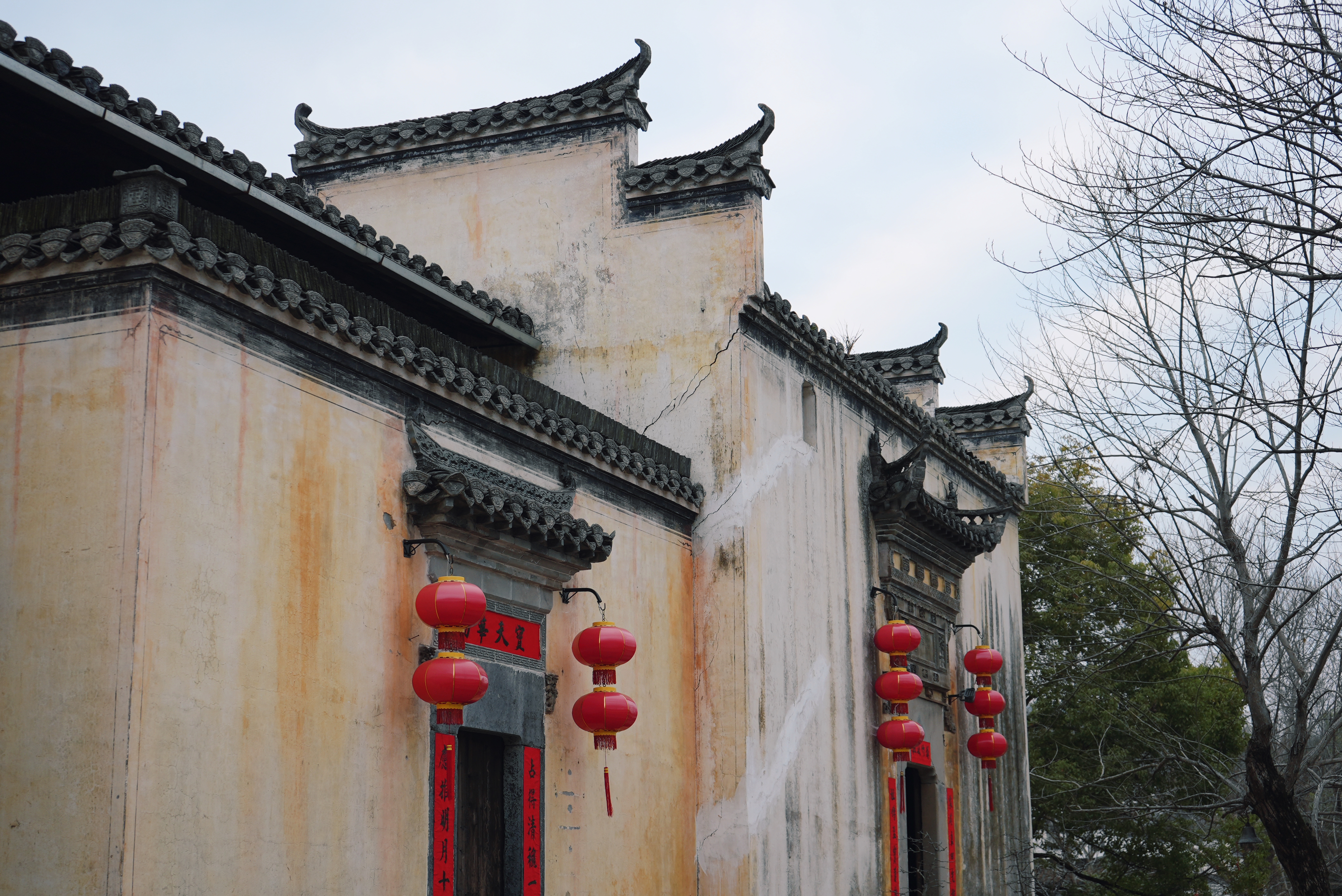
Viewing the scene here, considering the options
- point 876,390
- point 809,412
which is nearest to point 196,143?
point 809,412

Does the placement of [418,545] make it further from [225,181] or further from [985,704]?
[985,704]

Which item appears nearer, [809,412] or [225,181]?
[225,181]

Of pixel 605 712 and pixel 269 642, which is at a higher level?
pixel 269 642

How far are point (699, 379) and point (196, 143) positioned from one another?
429 centimetres

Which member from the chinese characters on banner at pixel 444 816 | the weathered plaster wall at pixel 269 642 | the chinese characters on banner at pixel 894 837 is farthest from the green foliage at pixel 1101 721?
the weathered plaster wall at pixel 269 642

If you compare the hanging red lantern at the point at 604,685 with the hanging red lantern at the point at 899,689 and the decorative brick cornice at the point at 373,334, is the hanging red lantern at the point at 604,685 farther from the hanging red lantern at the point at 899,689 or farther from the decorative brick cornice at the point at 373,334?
the hanging red lantern at the point at 899,689

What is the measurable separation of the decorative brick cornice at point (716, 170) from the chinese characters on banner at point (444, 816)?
5084mm

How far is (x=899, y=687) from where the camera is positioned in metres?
12.9

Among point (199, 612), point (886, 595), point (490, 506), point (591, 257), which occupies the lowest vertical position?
point (199, 612)

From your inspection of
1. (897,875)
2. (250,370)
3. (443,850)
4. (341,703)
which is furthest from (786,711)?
(250,370)

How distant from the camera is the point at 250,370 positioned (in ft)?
23.5

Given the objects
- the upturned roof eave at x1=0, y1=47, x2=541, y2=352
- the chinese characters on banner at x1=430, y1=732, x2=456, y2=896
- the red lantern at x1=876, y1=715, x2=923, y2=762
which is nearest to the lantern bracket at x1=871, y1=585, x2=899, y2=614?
the red lantern at x1=876, y1=715, x2=923, y2=762

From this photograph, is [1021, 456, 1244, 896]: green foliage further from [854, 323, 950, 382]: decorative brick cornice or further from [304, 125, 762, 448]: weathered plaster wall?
[304, 125, 762, 448]: weathered plaster wall

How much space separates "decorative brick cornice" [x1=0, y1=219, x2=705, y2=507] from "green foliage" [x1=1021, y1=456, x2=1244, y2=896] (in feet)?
34.1
